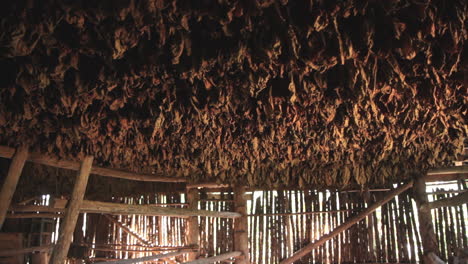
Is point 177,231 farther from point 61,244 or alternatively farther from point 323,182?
point 61,244

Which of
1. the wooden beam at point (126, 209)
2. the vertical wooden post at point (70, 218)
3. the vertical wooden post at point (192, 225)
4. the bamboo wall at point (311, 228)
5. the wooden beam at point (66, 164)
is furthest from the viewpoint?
the vertical wooden post at point (192, 225)

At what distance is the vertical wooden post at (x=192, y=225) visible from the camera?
5.50 meters

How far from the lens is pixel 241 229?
5.42 meters

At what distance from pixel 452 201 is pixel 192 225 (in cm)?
382

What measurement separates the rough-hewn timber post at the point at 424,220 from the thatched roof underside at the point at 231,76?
1135mm

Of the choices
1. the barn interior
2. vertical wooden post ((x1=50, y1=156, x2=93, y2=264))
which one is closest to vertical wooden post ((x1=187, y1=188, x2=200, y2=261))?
the barn interior

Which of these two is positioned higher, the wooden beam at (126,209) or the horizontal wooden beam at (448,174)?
the horizontal wooden beam at (448,174)

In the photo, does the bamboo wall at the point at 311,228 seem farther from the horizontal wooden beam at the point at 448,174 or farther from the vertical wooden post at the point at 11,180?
the vertical wooden post at the point at 11,180

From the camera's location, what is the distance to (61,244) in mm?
2803

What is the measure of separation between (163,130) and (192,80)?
45.7 inches

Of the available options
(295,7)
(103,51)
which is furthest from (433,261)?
(103,51)

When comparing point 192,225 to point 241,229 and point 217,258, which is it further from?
point 217,258

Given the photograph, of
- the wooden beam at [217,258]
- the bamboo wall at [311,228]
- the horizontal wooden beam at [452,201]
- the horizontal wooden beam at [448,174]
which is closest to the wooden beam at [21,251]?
the bamboo wall at [311,228]

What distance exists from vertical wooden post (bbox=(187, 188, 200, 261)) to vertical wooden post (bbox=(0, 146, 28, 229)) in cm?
282
